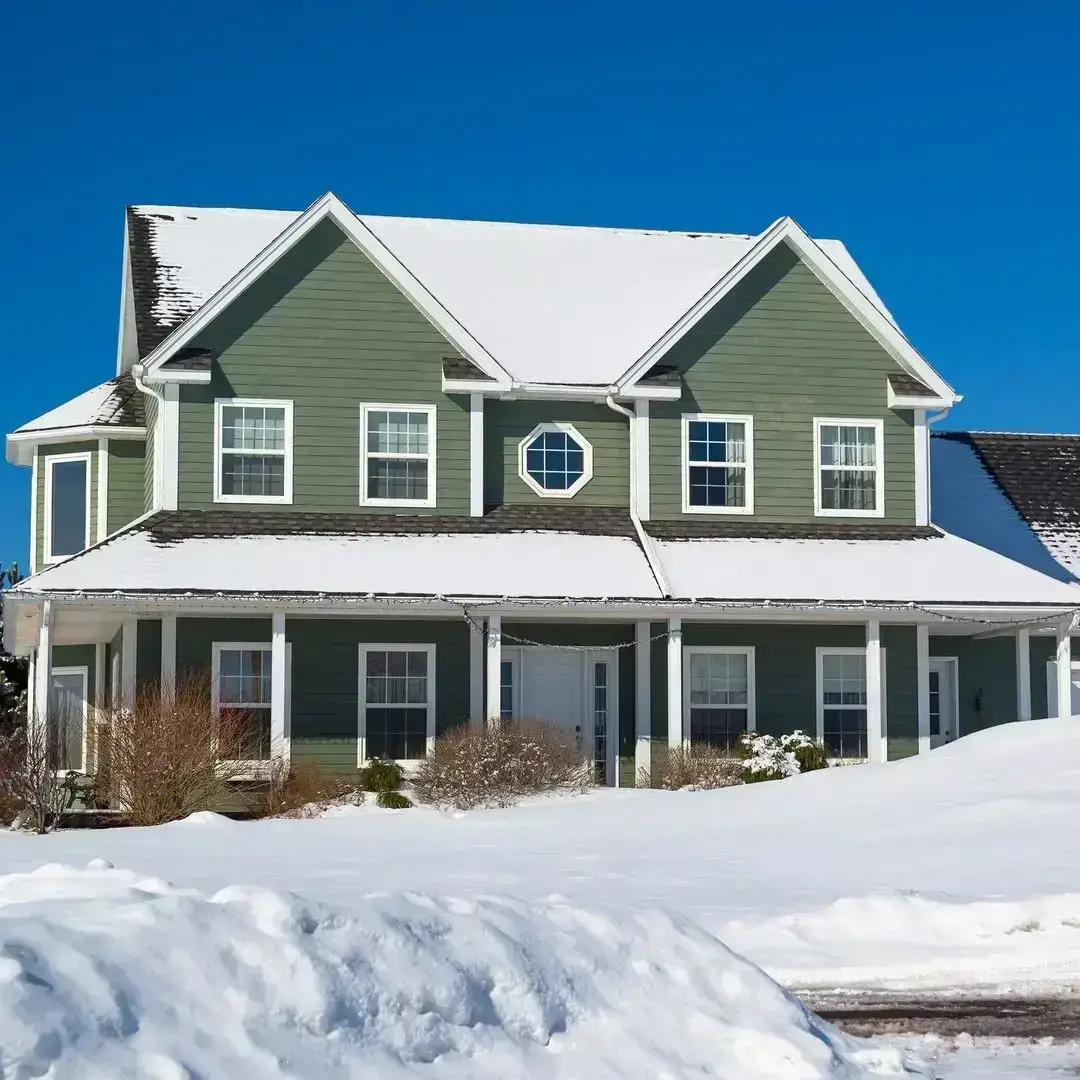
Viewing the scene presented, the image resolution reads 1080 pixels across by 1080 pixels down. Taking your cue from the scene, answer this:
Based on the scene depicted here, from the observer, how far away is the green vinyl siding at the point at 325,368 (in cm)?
2223

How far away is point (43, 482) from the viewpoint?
24.5 meters

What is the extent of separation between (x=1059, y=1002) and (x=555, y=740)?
36.6 feet

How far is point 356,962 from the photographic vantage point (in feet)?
21.6

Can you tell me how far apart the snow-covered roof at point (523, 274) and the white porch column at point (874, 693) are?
5.20m

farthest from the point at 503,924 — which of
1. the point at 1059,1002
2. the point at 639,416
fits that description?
the point at 639,416

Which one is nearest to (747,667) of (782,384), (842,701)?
(842,701)

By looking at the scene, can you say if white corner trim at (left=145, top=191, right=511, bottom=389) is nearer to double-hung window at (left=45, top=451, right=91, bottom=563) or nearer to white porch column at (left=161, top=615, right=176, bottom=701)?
double-hung window at (left=45, top=451, right=91, bottom=563)

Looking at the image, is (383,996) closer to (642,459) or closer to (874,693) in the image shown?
(874,693)

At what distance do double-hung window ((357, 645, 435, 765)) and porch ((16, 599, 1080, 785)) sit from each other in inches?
0.8

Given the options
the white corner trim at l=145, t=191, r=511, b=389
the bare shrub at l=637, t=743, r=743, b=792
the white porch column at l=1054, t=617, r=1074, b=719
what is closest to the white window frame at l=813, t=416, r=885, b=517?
the white porch column at l=1054, t=617, r=1074, b=719

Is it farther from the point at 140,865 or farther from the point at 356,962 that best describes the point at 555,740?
the point at 356,962

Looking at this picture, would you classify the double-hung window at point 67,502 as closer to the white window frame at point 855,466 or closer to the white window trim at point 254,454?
the white window trim at point 254,454

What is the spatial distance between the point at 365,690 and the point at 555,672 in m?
2.65

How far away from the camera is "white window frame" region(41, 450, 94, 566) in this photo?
2423cm
